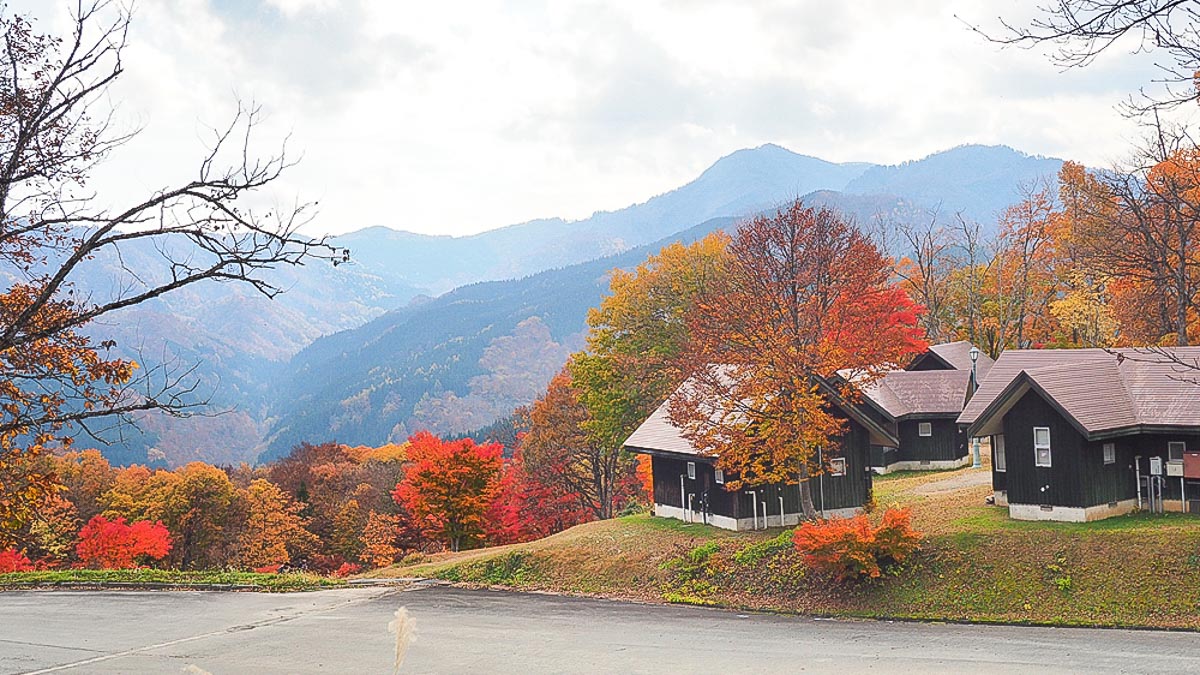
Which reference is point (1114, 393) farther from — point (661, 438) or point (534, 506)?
point (534, 506)

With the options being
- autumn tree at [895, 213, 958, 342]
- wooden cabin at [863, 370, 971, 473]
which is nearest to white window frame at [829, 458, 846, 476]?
wooden cabin at [863, 370, 971, 473]

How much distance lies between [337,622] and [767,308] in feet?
51.2

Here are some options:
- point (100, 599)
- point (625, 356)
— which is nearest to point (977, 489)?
point (625, 356)

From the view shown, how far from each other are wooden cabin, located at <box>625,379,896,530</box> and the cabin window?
5.62 m

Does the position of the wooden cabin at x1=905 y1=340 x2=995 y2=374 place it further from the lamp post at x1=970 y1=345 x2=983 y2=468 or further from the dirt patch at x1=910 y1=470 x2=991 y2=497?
the dirt patch at x1=910 y1=470 x2=991 y2=497

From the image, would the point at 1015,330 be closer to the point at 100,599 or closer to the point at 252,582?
the point at 252,582

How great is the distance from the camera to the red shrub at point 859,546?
74.7ft

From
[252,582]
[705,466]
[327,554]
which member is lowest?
[327,554]

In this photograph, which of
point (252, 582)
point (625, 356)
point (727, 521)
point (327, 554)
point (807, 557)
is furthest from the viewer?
point (327, 554)

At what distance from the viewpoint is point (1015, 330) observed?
61188 millimetres

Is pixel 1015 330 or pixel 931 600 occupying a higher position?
pixel 1015 330

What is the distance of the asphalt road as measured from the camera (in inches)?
627

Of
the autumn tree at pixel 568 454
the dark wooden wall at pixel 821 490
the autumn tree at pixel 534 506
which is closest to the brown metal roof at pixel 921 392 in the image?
the dark wooden wall at pixel 821 490

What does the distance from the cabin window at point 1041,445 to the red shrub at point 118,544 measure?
128ft
